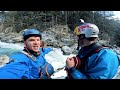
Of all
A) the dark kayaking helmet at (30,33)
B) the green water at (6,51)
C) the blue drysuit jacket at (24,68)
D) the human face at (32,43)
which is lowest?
the blue drysuit jacket at (24,68)

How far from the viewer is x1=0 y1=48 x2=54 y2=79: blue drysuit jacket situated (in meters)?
3.24

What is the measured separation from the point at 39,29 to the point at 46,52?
0.29 meters

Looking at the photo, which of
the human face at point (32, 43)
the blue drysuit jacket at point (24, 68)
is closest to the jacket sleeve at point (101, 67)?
the blue drysuit jacket at point (24, 68)

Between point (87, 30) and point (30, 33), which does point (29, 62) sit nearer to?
point (30, 33)

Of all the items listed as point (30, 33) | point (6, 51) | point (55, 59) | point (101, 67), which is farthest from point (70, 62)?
point (6, 51)

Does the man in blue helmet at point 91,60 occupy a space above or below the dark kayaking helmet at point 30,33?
below

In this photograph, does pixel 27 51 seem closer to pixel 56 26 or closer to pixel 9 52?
pixel 9 52

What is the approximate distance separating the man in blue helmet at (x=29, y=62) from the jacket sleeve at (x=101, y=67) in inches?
14.9

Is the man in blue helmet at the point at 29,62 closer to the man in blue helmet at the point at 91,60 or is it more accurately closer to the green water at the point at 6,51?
the green water at the point at 6,51

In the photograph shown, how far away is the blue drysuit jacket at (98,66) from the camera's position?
10.3ft

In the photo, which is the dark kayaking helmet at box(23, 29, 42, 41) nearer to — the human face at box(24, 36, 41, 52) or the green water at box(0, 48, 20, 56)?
the human face at box(24, 36, 41, 52)

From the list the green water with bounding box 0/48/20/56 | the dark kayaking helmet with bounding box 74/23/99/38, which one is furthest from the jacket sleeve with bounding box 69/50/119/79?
the green water with bounding box 0/48/20/56

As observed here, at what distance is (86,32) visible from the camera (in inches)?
128
